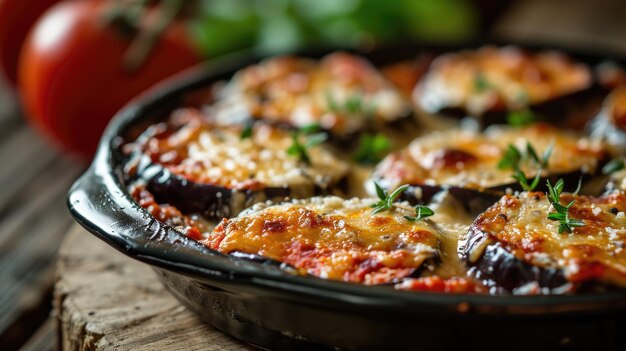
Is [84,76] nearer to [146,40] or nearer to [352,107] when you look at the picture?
[146,40]

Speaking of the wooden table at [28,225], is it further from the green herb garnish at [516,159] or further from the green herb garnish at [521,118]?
the green herb garnish at [521,118]

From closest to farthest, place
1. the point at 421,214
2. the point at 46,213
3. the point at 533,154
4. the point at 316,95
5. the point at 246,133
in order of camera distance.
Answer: the point at 421,214 < the point at 533,154 < the point at 246,133 < the point at 316,95 < the point at 46,213

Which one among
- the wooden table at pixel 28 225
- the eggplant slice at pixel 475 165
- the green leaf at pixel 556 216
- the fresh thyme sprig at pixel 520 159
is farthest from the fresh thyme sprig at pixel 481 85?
the wooden table at pixel 28 225

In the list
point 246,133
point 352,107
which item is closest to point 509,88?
point 352,107

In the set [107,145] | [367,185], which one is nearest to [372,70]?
Answer: [367,185]

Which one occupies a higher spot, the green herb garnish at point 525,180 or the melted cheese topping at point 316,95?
the melted cheese topping at point 316,95

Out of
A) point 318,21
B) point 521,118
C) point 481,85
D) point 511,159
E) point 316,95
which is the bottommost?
point 511,159

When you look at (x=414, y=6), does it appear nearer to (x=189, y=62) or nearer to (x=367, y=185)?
(x=189, y=62)
